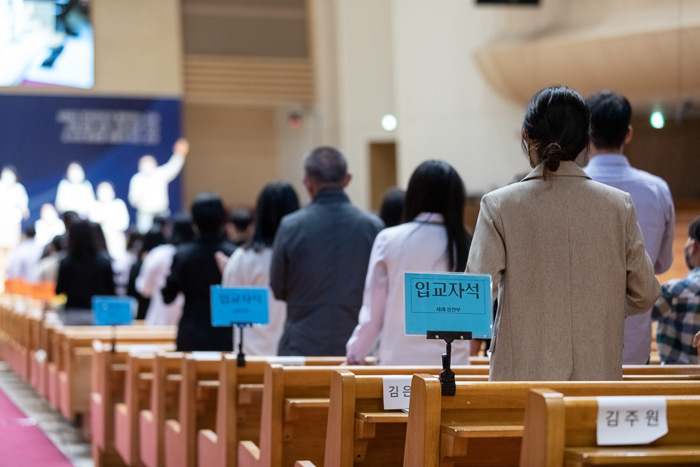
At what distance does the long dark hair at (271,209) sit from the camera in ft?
13.0

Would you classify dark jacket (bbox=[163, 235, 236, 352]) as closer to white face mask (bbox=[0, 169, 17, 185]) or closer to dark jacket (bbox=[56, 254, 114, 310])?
dark jacket (bbox=[56, 254, 114, 310])

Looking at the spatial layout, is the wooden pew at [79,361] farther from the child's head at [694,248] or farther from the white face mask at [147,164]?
the white face mask at [147,164]

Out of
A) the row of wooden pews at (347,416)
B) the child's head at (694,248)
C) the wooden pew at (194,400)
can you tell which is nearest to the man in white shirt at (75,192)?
the row of wooden pews at (347,416)

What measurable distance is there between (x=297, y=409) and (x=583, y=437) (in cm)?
105

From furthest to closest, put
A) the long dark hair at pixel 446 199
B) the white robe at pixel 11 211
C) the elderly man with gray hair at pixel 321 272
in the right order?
1. the white robe at pixel 11 211
2. the elderly man with gray hair at pixel 321 272
3. the long dark hair at pixel 446 199

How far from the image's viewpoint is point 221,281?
4.25m

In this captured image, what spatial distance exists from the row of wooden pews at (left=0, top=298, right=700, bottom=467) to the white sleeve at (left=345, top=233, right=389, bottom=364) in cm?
11

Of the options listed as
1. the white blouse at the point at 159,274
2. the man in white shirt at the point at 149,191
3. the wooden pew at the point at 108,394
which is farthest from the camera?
the man in white shirt at the point at 149,191

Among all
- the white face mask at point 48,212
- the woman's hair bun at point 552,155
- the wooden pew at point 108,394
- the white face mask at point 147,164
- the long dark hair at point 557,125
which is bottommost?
the wooden pew at point 108,394

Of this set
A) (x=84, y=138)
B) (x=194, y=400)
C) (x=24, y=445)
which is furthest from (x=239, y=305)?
(x=84, y=138)

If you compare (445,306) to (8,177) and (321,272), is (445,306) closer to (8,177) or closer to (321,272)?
(321,272)

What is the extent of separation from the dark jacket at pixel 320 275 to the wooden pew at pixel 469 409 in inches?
64.0

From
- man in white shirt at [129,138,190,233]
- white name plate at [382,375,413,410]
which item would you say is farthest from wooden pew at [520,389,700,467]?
man in white shirt at [129,138,190,233]

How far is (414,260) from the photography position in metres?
2.90
